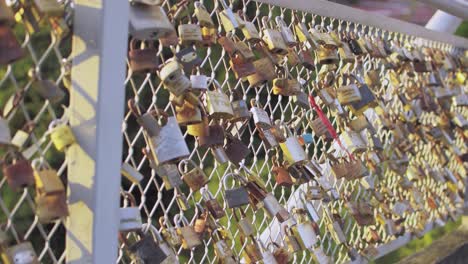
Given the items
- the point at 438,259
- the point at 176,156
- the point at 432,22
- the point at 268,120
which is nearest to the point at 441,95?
the point at 432,22

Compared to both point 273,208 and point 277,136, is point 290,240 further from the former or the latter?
point 277,136

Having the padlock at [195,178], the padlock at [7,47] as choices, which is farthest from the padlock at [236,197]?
the padlock at [7,47]

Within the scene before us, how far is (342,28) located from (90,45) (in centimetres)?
132

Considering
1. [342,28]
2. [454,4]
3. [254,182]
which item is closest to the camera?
[254,182]

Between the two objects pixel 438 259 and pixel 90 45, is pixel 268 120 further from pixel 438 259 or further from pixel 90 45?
pixel 438 259

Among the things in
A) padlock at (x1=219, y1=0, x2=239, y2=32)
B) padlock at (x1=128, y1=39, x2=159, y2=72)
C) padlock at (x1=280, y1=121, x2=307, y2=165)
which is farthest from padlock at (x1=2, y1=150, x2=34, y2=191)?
padlock at (x1=280, y1=121, x2=307, y2=165)

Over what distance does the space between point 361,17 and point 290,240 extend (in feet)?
2.95

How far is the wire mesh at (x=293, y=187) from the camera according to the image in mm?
2098

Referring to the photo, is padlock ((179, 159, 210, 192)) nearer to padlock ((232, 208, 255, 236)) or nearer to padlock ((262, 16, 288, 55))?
padlock ((232, 208, 255, 236))

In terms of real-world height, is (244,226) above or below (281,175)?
below

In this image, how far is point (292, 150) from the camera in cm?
202

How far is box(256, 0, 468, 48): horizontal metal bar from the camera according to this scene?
216cm

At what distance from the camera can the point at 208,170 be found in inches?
110

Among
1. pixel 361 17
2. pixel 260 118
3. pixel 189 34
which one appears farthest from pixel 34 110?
pixel 361 17
